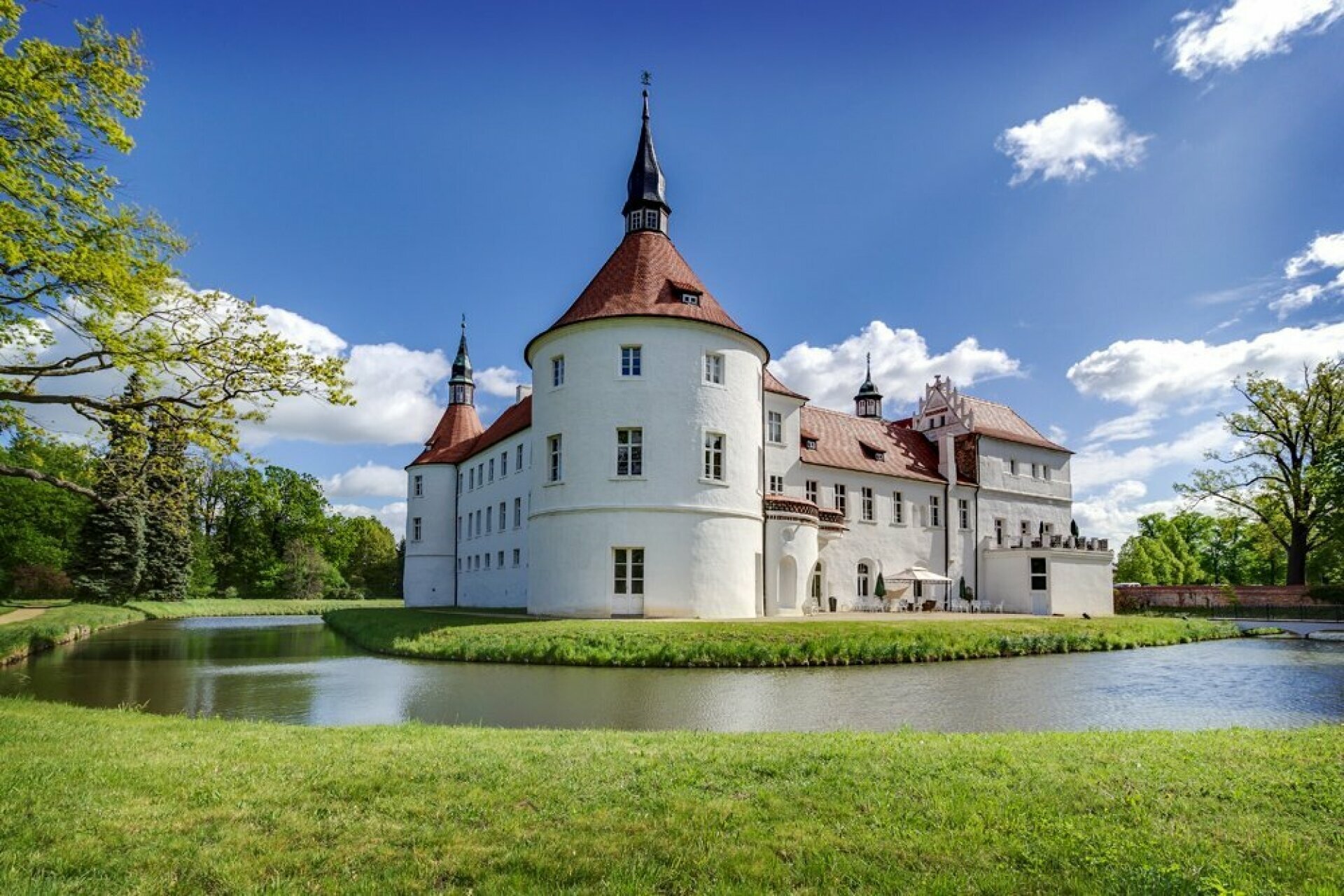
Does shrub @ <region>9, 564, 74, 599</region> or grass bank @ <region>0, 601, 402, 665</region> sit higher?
shrub @ <region>9, 564, 74, 599</region>

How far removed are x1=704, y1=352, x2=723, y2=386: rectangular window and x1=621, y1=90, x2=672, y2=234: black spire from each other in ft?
18.6

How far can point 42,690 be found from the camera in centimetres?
1433

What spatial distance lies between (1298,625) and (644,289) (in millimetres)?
32353

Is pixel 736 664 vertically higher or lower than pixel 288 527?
lower

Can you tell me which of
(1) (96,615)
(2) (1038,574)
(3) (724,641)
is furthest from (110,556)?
(2) (1038,574)

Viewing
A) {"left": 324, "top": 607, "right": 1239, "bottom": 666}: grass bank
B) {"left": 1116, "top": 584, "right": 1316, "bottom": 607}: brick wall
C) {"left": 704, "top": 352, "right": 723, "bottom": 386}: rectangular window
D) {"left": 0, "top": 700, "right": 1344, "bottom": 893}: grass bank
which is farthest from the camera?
{"left": 1116, "top": 584, "right": 1316, "bottom": 607}: brick wall

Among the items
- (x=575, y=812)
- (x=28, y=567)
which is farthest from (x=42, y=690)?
(x=28, y=567)

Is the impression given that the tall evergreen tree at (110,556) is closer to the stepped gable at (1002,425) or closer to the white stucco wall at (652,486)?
the white stucco wall at (652,486)

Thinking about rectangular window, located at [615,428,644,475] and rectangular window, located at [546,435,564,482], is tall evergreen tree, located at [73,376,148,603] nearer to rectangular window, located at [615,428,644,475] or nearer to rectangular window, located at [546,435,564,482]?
rectangular window, located at [546,435,564,482]

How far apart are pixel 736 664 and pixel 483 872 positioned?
47.4ft

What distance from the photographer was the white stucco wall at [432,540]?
4531 centimetres

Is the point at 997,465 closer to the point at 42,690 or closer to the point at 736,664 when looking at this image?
the point at 736,664

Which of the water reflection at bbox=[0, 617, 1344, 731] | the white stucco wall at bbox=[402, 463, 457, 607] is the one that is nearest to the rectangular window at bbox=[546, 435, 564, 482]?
the water reflection at bbox=[0, 617, 1344, 731]

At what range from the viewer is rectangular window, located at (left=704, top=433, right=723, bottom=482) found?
25875mm
